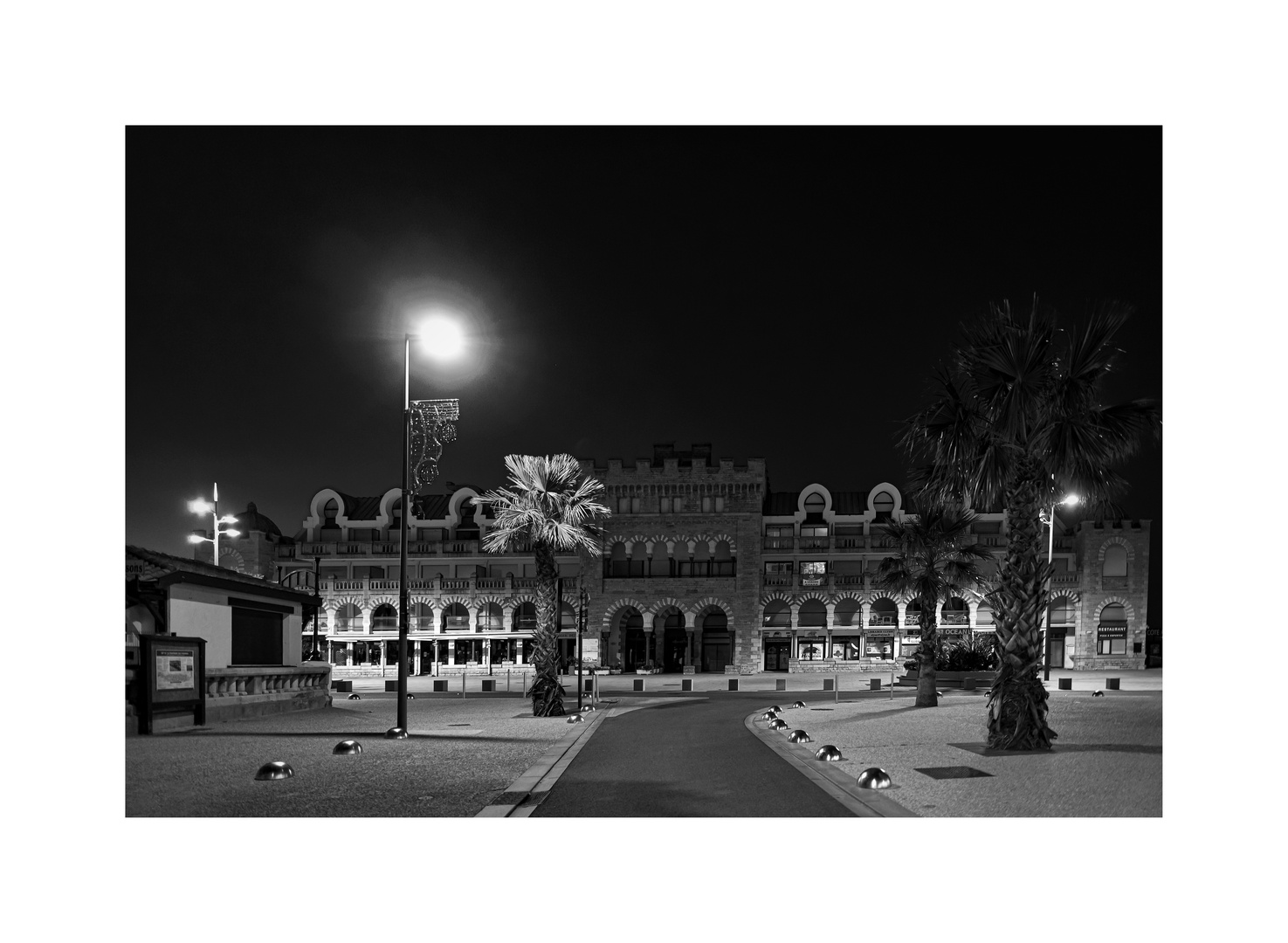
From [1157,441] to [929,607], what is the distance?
1417 centimetres

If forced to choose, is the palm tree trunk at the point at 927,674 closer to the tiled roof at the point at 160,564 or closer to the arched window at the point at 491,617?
the tiled roof at the point at 160,564

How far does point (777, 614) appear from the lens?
70938 mm

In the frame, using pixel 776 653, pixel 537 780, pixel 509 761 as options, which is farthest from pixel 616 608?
pixel 537 780

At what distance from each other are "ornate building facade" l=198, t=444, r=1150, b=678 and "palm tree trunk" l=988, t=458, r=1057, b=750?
163 feet

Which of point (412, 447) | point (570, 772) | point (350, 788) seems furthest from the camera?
point (412, 447)

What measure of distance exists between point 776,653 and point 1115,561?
23.0 metres

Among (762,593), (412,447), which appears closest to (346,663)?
(762,593)

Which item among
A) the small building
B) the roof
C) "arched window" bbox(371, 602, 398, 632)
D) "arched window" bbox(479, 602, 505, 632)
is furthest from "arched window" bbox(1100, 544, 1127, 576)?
the roof

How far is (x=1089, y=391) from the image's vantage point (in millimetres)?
16422

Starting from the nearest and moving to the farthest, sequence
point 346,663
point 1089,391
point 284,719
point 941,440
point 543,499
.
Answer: point 1089,391, point 941,440, point 284,719, point 543,499, point 346,663

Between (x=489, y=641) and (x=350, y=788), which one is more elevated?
(x=350, y=788)

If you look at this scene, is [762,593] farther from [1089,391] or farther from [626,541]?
[1089,391]

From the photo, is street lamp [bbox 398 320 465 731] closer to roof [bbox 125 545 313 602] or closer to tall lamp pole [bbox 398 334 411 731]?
tall lamp pole [bbox 398 334 411 731]

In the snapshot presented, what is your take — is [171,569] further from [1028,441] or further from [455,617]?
[455,617]
